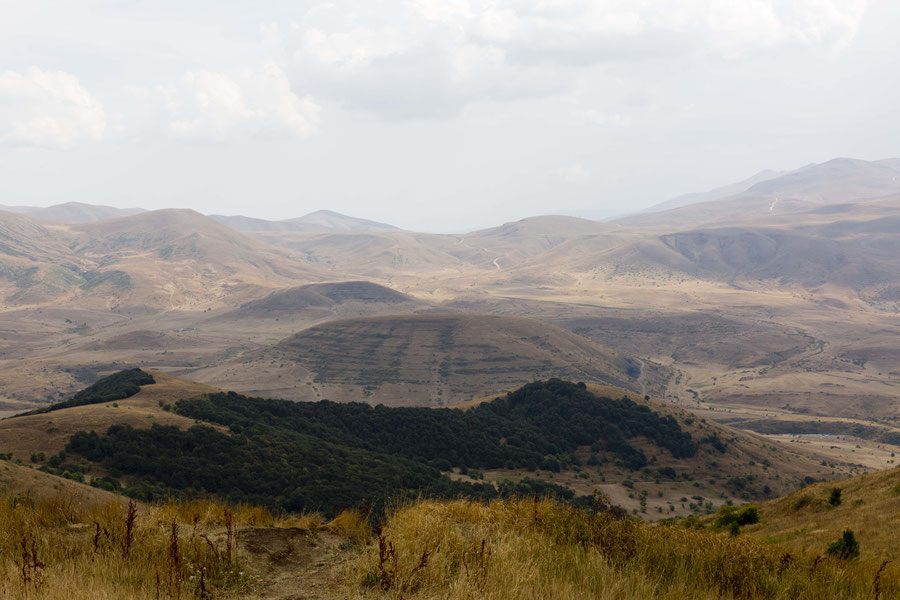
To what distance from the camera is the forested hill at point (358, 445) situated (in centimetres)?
3794

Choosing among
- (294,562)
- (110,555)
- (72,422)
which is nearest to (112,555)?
(110,555)

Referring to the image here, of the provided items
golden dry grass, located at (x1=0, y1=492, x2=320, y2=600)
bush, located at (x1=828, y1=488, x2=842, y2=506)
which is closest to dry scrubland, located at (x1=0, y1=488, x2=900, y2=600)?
golden dry grass, located at (x1=0, y1=492, x2=320, y2=600)

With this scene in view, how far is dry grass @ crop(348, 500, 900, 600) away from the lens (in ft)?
20.5

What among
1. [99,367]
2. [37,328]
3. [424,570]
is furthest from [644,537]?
[37,328]

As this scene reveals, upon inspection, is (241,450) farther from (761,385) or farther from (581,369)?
(761,385)

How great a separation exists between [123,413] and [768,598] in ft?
170

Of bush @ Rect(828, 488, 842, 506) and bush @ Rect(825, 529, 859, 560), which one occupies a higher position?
bush @ Rect(825, 529, 859, 560)

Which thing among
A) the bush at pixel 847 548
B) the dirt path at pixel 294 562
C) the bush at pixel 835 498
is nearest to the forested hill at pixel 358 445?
the dirt path at pixel 294 562

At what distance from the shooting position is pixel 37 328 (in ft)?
571

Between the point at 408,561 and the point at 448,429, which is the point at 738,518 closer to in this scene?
the point at 408,561

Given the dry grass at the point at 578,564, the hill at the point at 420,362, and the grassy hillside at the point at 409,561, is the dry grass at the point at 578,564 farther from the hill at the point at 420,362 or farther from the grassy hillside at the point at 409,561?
the hill at the point at 420,362

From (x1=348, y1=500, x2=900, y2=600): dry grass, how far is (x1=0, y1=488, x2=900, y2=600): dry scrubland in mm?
21

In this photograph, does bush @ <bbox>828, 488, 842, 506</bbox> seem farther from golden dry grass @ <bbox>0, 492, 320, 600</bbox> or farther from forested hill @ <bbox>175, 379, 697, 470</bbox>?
forested hill @ <bbox>175, 379, 697, 470</bbox>

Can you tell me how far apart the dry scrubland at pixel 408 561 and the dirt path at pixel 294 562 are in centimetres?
2
